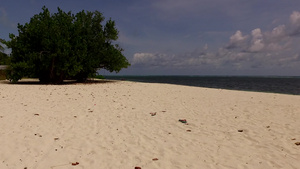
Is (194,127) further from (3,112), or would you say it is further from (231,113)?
(3,112)

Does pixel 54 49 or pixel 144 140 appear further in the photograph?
pixel 54 49

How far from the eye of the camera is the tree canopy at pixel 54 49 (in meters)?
25.6

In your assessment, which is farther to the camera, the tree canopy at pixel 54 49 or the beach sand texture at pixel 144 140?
the tree canopy at pixel 54 49

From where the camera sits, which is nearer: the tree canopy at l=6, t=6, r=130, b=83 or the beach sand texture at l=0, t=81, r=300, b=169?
the beach sand texture at l=0, t=81, r=300, b=169

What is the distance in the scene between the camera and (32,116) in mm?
9102

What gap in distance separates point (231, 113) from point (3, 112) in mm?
11422

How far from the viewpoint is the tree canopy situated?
25.6 meters

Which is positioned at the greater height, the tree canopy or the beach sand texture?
the tree canopy

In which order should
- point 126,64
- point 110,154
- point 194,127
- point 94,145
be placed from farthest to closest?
point 126,64, point 194,127, point 94,145, point 110,154

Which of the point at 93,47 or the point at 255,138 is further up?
the point at 93,47

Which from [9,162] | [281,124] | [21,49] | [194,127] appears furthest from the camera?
[21,49]

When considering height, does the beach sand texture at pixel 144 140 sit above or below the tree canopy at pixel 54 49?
below

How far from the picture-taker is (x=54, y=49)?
86.5 feet

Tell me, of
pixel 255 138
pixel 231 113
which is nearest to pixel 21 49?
pixel 231 113
